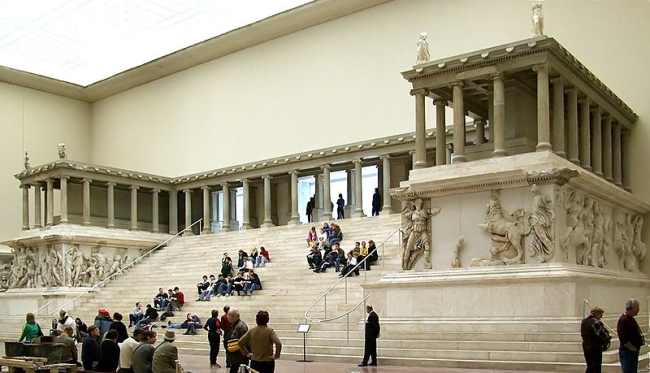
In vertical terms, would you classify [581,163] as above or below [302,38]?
below

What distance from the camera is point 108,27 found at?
4388 cm

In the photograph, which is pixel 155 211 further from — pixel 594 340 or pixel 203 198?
pixel 594 340

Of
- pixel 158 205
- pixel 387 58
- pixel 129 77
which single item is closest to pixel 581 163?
pixel 387 58

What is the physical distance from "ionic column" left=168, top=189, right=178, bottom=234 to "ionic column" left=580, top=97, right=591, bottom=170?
24.4 m

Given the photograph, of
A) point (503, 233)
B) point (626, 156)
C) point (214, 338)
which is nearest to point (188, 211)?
point (626, 156)

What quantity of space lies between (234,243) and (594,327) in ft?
78.5

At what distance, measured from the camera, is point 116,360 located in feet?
39.1

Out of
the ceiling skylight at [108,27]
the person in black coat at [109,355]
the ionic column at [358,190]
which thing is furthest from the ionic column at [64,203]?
the person in black coat at [109,355]

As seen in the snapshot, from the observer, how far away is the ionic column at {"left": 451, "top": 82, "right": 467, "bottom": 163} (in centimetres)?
2142

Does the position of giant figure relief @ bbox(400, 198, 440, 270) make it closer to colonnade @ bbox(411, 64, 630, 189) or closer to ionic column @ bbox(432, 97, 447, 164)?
colonnade @ bbox(411, 64, 630, 189)

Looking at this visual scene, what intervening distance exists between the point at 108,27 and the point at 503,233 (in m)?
30.8

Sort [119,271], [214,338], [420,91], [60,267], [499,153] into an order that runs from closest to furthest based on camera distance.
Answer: [214,338] < [499,153] < [420,91] < [60,267] < [119,271]

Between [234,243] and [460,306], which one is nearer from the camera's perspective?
[460,306]

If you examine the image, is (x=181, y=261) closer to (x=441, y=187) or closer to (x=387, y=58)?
(x=387, y=58)
